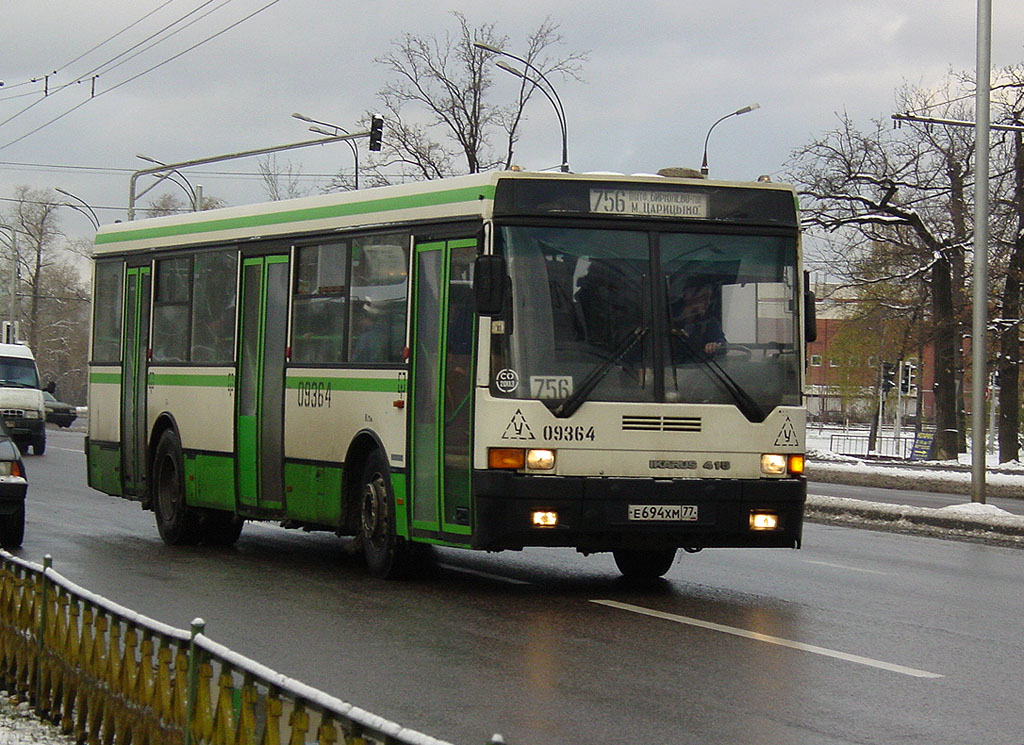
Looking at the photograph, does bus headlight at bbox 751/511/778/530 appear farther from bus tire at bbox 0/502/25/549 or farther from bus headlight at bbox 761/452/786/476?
bus tire at bbox 0/502/25/549

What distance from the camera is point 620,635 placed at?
988 cm

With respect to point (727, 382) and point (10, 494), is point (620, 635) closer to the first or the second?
point (727, 382)

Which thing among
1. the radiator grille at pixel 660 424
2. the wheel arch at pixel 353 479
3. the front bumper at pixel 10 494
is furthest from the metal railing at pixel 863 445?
the radiator grille at pixel 660 424

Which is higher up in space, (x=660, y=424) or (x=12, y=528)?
(x=660, y=424)

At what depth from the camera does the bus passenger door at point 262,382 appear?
13914mm

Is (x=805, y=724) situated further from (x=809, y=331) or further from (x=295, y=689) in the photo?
(x=809, y=331)

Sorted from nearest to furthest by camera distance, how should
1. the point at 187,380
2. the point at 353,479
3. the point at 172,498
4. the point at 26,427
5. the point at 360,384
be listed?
the point at 360,384 < the point at 353,479 < the point at 187,380 < the point at 172,498 < the point at 26,427

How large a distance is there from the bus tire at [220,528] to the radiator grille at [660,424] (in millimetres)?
5749

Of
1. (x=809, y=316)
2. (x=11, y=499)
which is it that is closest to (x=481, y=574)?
(x=809, y=316)

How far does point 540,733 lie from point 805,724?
1200mm

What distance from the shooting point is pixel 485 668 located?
8.69 m

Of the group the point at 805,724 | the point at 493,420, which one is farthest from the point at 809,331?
the point at 805,724

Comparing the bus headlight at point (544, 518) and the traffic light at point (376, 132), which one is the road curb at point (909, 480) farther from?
the bus headlight at point (544, 518)

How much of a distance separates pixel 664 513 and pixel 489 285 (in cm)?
197
